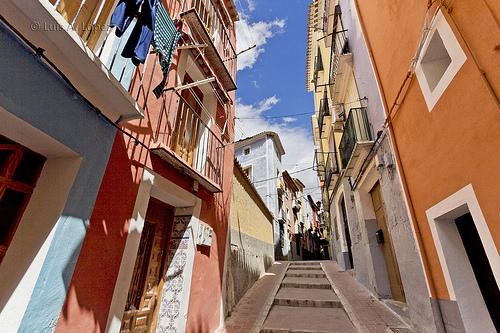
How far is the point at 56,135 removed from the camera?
204 cm

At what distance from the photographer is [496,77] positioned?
206cm

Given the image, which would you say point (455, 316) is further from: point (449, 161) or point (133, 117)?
point (133, 117)

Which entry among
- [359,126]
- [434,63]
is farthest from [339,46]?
[434,63]

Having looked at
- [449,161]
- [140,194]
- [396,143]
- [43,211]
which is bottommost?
[43,211]

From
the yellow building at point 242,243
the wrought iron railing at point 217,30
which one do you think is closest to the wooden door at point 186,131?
the wrought iron railing at point 217,30

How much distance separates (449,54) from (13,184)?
4.53 meters

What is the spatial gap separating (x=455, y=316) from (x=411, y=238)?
1271mm

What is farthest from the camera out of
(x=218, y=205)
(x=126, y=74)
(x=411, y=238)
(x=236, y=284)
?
(x=236, y=284)

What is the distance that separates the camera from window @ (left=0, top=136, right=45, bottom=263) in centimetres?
192

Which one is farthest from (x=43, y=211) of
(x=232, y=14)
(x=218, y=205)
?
(x=232, y=14)

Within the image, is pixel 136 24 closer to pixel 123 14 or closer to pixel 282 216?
pixel 123 14

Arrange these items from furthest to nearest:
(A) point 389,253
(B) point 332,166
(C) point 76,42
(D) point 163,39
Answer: (B) point 332,166
(A) point 389,253
(D) point 163,39
(C) point 76,42

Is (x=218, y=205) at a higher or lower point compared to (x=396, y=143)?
lower

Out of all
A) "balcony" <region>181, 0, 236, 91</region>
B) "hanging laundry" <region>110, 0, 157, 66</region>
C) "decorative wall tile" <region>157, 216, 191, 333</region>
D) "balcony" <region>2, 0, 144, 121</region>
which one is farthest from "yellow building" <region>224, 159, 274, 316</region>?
"hanging laundry" <region>110, 0, 157, 66</region>
